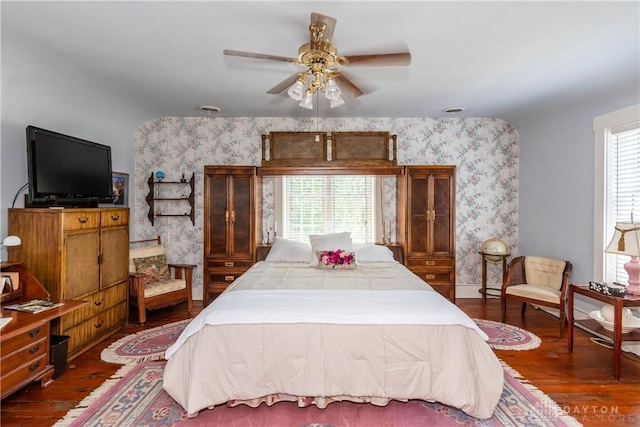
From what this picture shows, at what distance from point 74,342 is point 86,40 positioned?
254 cm

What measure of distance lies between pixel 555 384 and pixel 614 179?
2.26 meters

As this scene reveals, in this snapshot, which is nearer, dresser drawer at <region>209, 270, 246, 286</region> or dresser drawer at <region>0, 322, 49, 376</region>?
dresser drawer at <region>0, 322, 49, 376</region>

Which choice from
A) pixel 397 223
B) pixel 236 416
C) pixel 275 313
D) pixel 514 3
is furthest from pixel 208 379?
pixel 397 223

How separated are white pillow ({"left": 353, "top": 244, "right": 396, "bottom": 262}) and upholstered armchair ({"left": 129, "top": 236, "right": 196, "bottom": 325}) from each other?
2156mm

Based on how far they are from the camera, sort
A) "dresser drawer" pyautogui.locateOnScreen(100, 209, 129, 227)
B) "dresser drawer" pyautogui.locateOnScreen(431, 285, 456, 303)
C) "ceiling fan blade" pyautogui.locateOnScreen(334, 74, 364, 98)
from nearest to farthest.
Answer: "ceiling fan blade" pyautogui.locateOnScreen(334, 74, 364, 98), "dresser drawer" pyautogui.locateOnScreen(100, 209, 129, 227), "dresser drawer" pyautogui.locateOnScreen(431, 285, 456, 303)

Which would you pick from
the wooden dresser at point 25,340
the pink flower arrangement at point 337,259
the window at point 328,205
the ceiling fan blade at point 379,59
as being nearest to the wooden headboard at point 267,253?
the window at point 328,205

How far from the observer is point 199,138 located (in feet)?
15.8

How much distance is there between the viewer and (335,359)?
2.16 m

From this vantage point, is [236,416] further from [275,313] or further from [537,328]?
[537,328]

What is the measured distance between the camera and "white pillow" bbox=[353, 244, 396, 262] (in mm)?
4027

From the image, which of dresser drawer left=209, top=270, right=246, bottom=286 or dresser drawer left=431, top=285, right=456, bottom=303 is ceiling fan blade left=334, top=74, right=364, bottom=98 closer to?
dresser drawer left=209, top=270, right=246, bottom=286

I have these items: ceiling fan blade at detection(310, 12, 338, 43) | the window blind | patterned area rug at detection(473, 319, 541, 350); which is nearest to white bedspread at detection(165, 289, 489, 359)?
patterned area rug at detection(473, 319, 541, 350)

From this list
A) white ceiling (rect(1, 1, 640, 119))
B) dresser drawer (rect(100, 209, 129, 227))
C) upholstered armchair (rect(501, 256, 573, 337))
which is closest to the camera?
white ceiling (rect(1, 1, 640, 119))

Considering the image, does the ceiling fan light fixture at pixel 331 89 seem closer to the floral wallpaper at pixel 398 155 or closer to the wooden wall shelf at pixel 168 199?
the floral wallpaper at pixel 398 155
